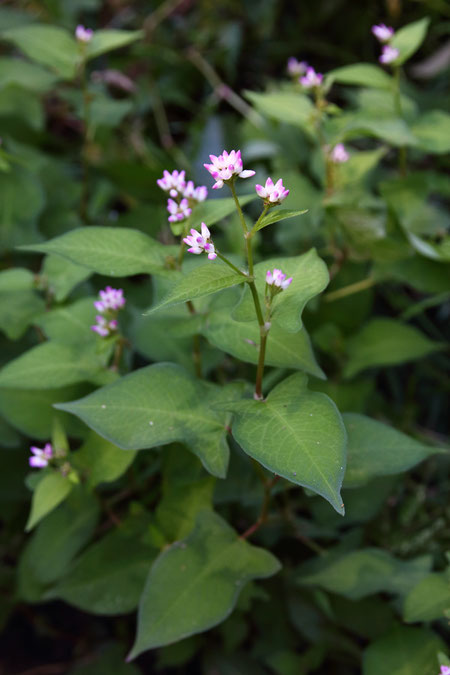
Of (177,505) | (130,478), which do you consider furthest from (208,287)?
(130,478)

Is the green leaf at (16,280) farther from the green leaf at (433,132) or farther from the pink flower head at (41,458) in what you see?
the green leaf at (433,132)

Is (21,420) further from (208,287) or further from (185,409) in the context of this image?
(208,287)

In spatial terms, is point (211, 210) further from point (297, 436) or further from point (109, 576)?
point (109, 576)

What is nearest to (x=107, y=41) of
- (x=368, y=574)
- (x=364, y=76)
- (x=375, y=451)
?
(x=364, y=76)

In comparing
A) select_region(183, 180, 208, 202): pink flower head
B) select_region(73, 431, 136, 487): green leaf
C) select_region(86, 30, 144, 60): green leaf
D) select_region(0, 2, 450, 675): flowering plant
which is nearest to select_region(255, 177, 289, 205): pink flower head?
select_region(0, 2, 450, 675): flowering plant

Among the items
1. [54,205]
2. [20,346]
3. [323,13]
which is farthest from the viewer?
[323,13]

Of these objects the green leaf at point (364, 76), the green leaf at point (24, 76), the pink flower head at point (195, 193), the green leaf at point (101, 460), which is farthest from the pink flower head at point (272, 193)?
the green leaf at point (24, 76)

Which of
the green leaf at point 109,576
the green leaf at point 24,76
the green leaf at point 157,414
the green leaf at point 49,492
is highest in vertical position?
the green leaf at point 24,76
